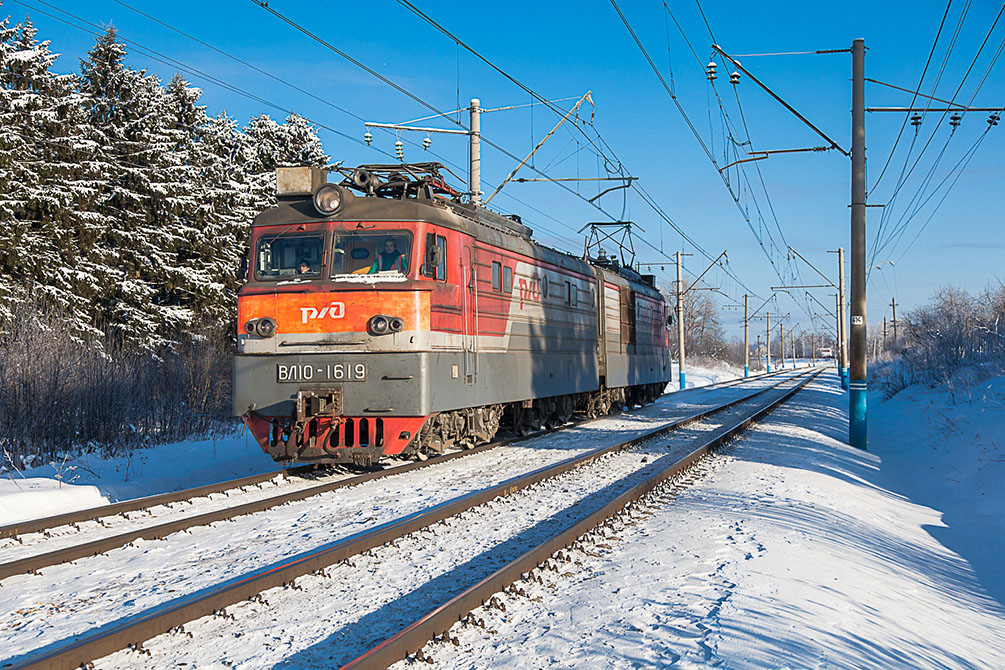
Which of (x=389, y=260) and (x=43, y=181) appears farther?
(x=43, y=181)

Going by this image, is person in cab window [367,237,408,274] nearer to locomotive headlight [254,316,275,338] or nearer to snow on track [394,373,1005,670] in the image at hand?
locomotive headlight [254,316,275,338]

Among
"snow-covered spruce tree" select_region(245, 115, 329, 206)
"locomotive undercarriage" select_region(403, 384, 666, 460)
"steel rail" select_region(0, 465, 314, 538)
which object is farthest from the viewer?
"snow-covered spruce tree" select_region(245, 115, 329, 206)

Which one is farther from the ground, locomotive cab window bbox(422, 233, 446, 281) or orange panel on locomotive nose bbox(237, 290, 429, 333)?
locomotive cab window bbox(422, 233, 446, 281)

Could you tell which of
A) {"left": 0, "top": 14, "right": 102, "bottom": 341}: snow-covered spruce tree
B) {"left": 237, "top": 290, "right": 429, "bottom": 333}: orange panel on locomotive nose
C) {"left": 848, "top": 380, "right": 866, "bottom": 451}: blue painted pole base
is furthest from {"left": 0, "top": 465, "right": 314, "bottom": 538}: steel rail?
{"left": 0, "top": 14, "right": 102, "bottom": 341}: snow-covered spruce tree

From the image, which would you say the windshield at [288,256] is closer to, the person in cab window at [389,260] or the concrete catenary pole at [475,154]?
the person in cab window at [389,260]

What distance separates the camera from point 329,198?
1107cm

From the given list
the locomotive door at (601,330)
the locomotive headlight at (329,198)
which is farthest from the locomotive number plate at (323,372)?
the locomotive door at (601,330)

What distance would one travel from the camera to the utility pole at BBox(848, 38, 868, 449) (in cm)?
1584

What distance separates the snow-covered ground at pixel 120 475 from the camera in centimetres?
956

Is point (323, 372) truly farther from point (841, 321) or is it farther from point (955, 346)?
point (841, 321)

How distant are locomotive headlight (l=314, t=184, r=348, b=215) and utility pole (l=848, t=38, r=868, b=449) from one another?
1015 cm

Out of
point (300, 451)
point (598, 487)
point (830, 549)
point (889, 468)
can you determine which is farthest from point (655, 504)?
point (889, 468)

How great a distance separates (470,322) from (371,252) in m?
1.95

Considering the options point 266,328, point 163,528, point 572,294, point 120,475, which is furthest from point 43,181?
point 163,528
